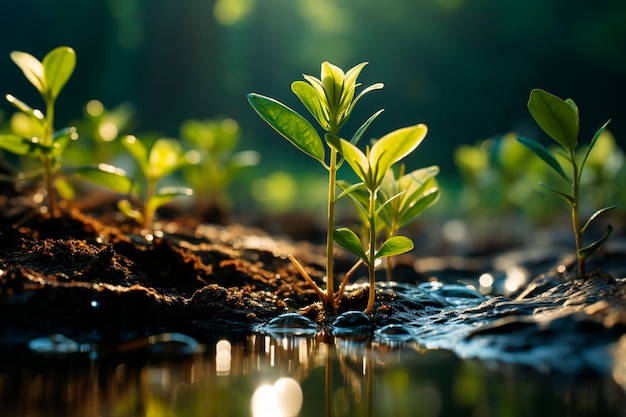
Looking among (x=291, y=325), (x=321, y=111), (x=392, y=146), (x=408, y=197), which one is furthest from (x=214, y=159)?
(x=392, y=146)

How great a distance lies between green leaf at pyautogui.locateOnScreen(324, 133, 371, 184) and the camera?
1603 mm

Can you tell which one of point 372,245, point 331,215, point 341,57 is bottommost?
point 372,245

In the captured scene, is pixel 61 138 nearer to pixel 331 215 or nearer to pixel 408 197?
pixel 331 215

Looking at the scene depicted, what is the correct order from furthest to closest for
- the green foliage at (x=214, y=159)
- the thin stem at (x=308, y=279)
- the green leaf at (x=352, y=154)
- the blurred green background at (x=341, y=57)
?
Result: the blurred green background at (x=341, y=57), the green foliage at (x=214, y=159), the thin stem at (x=308, y=279), the green leaf at (x=352, y=154)

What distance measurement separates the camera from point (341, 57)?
2019 centimetres

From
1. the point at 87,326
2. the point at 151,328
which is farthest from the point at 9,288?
the point at 151,328

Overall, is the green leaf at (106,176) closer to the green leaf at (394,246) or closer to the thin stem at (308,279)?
the thin stem at (308,279)

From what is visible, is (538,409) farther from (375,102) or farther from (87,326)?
(375,102)

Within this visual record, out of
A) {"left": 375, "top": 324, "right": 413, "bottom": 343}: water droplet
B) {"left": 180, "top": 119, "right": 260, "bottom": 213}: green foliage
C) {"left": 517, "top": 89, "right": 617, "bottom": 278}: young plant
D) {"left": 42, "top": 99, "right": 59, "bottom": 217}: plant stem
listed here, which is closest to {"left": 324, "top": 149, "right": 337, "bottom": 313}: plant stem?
{"left": 375, "top": 324, "right": 413, "bottom": 343}: water droplet

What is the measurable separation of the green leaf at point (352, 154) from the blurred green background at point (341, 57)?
36.6ft

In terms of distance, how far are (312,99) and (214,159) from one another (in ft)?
8.23

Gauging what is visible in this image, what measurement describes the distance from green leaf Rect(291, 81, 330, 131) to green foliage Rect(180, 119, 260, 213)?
6.35 feet

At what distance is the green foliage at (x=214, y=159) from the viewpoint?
404 cm

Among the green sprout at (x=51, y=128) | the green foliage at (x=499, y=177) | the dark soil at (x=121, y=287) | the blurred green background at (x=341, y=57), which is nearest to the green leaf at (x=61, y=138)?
the green sprout at (x=51, y=128)
